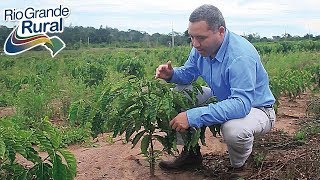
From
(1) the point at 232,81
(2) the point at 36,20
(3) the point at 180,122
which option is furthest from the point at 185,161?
(2) the point at 36,20

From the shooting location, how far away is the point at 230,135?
3.28 meters

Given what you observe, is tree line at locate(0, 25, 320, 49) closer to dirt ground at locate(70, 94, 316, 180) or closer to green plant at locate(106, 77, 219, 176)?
dirt ground at locate(70, 94, 316, 180)

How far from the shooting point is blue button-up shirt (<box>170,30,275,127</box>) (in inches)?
125

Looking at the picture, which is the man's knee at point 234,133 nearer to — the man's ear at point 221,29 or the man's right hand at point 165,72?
the man's ear at point 221,29

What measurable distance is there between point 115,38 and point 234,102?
1162 inches

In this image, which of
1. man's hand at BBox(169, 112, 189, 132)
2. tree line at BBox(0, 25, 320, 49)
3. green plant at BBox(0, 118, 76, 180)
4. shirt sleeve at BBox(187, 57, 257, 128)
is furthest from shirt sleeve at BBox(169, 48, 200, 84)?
tree line at BBox(0, 25, 320, 49)

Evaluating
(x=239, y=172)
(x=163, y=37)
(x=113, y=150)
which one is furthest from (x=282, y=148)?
(x=163, y=37)

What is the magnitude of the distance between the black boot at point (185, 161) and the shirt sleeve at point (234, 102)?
2.31ft

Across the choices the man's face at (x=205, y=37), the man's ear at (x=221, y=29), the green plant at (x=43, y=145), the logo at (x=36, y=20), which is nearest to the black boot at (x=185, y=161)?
the man's face at (x=205, y=37)

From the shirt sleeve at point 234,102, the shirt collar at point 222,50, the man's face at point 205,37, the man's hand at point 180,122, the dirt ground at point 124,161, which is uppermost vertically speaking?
the man's face at point 205,37

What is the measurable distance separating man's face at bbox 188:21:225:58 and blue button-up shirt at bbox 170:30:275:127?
0.06 metres

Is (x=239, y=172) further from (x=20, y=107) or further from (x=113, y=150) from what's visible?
(x=20, y=107)

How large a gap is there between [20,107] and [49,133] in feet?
15.4

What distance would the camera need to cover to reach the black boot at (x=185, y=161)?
3869 mm
